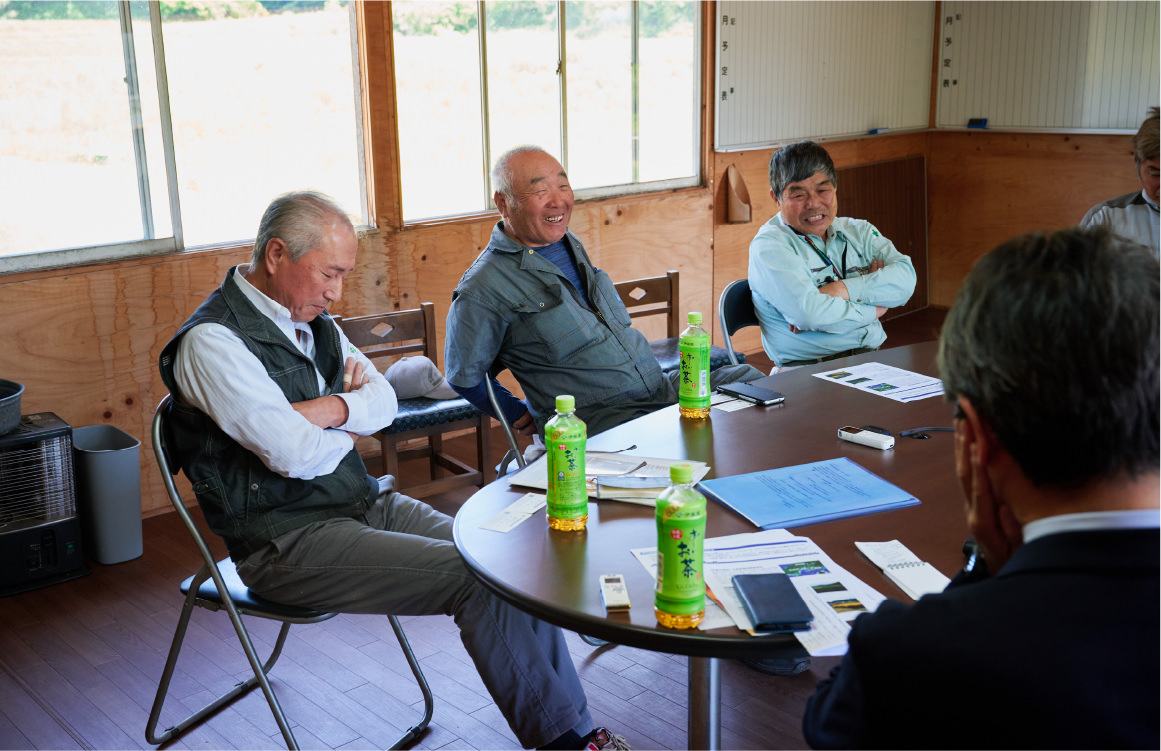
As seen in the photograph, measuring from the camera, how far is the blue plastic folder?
6.00 ft

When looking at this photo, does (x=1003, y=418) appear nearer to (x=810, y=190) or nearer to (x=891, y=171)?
(x=810, y=190)

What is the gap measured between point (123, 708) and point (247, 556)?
76 cm

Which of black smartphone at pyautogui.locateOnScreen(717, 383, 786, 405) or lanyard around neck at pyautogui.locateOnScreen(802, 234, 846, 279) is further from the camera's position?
lanyard around neck at pyautogui.locateOnScreen(802, 234, 846, 279)

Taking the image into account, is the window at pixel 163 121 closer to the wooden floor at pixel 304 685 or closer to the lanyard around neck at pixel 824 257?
the wooden floor at pixel 304 685

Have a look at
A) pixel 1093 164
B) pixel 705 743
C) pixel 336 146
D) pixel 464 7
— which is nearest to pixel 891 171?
pixel 1093 164

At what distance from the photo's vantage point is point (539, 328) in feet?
9.60

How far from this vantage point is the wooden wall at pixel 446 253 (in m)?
3.62

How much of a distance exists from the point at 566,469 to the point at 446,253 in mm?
2969

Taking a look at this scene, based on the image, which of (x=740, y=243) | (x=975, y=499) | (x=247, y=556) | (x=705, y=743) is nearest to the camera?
(x=975, y=499)

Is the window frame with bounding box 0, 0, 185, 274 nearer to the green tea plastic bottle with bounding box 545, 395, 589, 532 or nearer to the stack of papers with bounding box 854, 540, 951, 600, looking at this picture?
the green tea plastic bottle with bounding box 545, 395, 589, 532

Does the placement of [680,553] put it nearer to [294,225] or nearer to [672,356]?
[294,225]

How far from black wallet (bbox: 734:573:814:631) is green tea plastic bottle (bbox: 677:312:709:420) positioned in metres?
0.88

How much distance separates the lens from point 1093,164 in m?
6.36

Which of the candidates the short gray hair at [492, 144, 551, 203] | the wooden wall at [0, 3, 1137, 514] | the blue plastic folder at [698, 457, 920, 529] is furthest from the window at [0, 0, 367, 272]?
the blue plastic folder at [698, 457, 920, 529]
